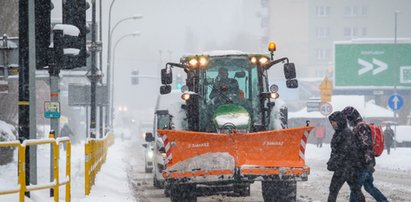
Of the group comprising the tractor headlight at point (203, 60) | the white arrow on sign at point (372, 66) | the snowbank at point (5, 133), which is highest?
the white arrow on sign at point (372, 66)

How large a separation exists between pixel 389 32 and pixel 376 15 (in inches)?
122

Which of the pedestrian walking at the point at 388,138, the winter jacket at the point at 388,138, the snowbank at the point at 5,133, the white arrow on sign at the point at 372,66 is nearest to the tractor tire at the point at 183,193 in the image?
the snowbank at the point at 5,133

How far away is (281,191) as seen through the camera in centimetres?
1319

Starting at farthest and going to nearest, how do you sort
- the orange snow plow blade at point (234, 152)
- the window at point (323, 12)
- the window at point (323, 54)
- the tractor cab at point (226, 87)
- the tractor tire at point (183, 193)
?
the window at point (323, 12) → the window at point (323, 54) → the tractor cab at point (226, 87) → the tractor tire at point (183, 193) → the orange snow plow blade at point (234, 152)

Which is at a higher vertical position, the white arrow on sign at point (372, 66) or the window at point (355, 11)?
the window at point (355, 11)

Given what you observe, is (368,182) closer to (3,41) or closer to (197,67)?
(197,67)

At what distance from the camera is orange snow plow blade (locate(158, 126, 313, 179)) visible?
12.1m

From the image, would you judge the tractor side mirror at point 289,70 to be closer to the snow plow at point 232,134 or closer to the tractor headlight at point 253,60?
the snow plow at point 232,134

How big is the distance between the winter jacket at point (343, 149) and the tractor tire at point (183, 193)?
2489 millimetres

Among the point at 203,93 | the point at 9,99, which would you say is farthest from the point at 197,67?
Answer: the point at 9,99

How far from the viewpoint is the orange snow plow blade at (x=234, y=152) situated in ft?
39.6

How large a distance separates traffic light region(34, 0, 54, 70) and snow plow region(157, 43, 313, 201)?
2108mm

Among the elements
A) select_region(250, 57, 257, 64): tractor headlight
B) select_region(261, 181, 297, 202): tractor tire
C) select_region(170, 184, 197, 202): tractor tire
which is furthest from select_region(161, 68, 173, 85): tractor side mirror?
select_region(261, 181, 297, 202): tractor tire

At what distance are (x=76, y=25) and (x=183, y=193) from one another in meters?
3.54
